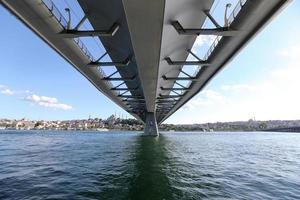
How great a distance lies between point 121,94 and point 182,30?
→ 101ft

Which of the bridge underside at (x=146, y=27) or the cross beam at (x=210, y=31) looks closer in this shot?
the bridge underside at (x=146, y=27)

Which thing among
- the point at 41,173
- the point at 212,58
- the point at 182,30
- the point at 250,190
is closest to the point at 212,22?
the point at 182,30

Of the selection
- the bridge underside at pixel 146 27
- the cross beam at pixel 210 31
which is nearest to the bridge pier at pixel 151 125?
the bridge underside at pixel 146 27

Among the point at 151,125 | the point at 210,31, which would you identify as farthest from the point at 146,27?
the point at 151,125

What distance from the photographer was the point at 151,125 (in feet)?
272

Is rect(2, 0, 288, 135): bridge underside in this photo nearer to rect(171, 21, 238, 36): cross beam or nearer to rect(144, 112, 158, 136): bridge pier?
rect(171, 21, 238, 36): cross beam

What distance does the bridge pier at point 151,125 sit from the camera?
7989 cm

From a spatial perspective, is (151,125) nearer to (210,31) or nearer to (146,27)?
(210,31)

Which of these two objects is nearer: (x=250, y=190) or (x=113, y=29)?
(x=250, y=190)

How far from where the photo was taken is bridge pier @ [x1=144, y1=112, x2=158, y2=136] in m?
79.9

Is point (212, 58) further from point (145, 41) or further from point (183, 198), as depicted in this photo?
point (183, 198)

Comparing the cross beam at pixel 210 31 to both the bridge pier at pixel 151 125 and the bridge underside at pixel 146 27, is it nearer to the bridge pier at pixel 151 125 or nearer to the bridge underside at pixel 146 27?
the bridge underside at pixel 146 27

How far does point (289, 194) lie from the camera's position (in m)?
13.8

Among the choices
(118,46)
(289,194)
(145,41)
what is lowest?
(289,194)
